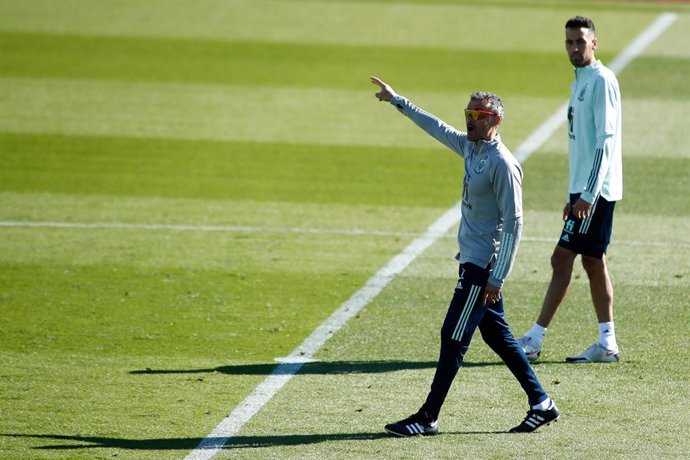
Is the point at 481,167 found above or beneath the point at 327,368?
above

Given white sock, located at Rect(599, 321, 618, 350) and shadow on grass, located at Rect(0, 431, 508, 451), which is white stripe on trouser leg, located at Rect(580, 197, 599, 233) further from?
shadow on grass, located at Rect(0, 431, 508, 451)

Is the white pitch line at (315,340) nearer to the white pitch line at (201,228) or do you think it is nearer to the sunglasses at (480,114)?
the white pitch line at (201,228)

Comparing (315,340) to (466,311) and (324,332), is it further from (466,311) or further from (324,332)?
(466,311)

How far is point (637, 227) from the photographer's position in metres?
13.0

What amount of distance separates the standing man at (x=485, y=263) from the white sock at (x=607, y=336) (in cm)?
149

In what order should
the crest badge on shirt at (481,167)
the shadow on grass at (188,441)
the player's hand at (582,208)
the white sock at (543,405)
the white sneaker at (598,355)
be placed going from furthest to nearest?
the white sneaker at (598,355)
the player's hand at (582,208)
the white sock at (543,405)
the crest badge on shirt at (481,167)
the shadow on grass at (188,441)

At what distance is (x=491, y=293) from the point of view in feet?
23.9

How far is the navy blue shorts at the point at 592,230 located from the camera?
28.9ft

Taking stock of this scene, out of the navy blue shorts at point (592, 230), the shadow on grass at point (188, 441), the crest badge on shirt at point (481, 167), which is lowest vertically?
the shadow on grass at point (188, 441)

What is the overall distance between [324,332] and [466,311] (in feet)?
7.87

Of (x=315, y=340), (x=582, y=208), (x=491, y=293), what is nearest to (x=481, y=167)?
(x=491, y=293)

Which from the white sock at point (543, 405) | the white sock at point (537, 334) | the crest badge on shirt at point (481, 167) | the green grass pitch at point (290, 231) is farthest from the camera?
the white sock at point (537, 334)

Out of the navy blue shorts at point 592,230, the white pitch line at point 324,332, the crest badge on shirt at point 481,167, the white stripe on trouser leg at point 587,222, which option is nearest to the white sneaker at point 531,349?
the navy blue shorts at point 592,230

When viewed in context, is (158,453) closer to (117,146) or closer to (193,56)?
(117,146)
